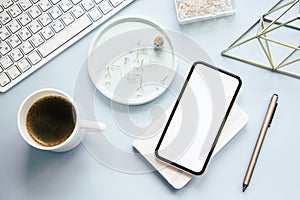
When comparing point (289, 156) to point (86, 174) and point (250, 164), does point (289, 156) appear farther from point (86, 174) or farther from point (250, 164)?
point (86, 174)

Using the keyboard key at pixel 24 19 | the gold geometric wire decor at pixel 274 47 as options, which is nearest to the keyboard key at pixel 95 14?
the keyboard key at pixel 24 19

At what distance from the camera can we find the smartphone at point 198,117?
2.21 feet

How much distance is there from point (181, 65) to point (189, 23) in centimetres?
7

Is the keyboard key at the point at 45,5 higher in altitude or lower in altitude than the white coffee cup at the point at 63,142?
higher

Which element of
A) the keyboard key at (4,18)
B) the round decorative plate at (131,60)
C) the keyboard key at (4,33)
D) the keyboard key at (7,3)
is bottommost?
the round decorative plate at (131,60)

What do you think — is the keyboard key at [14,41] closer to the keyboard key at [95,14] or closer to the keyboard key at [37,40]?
the keyboard key at [37,40]

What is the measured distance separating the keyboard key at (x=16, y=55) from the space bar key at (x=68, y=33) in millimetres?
41

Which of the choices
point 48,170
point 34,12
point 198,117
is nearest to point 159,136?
point 198,117

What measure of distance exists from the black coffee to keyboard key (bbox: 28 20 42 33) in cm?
14

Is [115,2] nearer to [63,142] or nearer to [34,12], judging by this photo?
[34,12]

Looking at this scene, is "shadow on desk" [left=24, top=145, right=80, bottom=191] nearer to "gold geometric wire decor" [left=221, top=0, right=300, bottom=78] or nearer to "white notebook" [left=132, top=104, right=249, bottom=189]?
"white notebook" [left=132, top=104, right=249, bottom=189]

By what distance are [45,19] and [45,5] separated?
0.02m

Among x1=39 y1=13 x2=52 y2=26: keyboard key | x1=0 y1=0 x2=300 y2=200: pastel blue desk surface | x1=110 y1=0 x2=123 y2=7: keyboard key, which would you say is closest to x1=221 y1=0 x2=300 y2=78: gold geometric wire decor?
x1=0 y1=0 x2=300 y2=200: pastel blue desk surface

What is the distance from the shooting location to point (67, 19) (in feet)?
2.34
